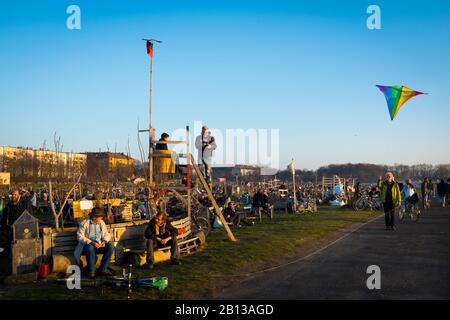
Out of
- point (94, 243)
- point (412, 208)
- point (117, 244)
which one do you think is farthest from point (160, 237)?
point (412, 208)

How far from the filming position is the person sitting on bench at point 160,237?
10108 mm

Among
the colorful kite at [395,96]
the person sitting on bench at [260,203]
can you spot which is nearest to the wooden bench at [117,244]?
the person sitting on bench at [260,203]

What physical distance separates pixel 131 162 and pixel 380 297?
48.5 feet

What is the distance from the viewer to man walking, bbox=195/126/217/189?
15773mm

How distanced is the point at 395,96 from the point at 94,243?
523 inches

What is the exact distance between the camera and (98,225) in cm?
971

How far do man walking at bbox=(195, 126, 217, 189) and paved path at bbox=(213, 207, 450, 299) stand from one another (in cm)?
550

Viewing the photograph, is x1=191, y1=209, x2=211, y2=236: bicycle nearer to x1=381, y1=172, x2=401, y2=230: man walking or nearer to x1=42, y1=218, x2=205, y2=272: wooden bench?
x1=42, y1=218, x2=205, y2=272: wooden bench

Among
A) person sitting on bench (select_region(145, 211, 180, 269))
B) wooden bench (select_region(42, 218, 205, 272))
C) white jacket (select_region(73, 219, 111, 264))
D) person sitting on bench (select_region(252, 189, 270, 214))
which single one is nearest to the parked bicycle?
person sitting on bench (select_region(252, 189, 270, 214))

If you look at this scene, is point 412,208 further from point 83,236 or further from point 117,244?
point 83,236

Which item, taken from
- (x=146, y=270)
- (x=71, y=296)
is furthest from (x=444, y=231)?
(x=71, y=296)

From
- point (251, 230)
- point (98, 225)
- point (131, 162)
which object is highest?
point (131, 162)

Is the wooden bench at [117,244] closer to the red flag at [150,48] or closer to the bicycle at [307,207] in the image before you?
the red flag at [150,48]
